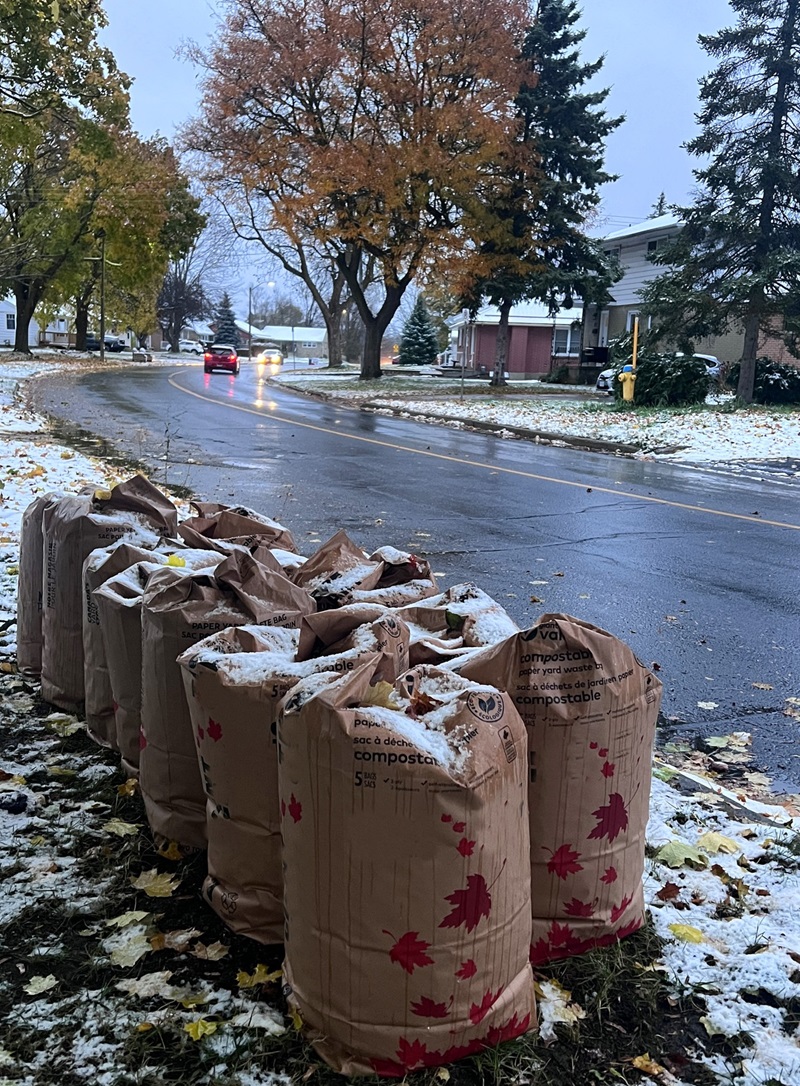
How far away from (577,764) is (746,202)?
2263 centimetres

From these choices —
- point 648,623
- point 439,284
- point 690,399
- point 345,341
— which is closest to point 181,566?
point 648,623

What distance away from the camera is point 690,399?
2119 cm

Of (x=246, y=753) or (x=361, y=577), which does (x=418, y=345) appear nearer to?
(x=361, y=577)

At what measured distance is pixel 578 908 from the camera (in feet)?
7.52

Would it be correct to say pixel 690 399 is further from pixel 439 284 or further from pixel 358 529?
pixel 358 529

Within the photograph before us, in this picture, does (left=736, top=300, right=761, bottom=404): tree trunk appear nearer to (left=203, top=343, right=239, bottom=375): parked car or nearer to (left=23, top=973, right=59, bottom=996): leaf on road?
(left=23, top=973, right=59, bottom=996): leaf on road

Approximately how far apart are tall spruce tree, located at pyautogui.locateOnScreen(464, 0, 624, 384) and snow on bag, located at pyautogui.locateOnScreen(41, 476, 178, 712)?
26.0m

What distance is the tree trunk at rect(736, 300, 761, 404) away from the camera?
70.5ft

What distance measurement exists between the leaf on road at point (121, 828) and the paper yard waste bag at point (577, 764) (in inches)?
49.5

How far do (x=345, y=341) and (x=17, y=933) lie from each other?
87.0 meters

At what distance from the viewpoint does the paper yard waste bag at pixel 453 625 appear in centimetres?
250

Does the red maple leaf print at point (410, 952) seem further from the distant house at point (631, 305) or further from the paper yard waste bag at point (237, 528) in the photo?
the distant house at point (631, 305)

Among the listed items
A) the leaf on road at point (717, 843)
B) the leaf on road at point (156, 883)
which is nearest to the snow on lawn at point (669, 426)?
the leaf on road at point (717, 843)

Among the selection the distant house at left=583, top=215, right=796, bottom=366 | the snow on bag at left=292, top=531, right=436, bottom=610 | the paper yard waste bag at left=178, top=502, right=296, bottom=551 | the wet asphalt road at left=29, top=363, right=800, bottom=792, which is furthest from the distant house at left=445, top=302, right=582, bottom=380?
the snow on bag at left=292, top=531, right=436, bottom=610
